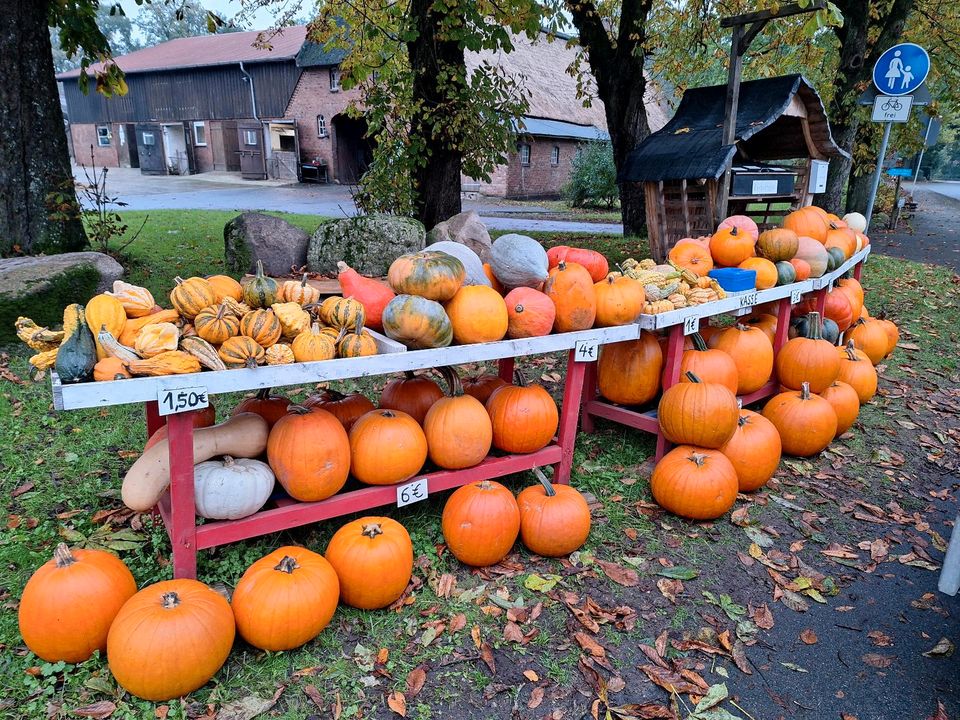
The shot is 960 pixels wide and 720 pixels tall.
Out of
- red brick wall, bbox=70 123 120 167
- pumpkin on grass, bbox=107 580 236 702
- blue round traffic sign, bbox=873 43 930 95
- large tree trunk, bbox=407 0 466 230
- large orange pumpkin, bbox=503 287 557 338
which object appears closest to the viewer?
pumpkin on grass, bbox=107 580 236 702

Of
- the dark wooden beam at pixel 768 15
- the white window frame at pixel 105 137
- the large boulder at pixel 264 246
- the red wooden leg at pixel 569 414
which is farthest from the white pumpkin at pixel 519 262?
the white window frame at pixel 105 137

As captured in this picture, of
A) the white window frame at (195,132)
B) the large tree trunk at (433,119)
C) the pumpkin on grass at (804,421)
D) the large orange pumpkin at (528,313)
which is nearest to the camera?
the large orange pumpkin at (528,313)

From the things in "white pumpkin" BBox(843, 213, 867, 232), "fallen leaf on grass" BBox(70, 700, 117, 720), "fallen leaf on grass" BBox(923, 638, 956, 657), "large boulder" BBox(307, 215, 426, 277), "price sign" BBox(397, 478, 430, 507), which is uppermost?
Answer: "white pumpkin" BBox(843, 213, 867, 232)

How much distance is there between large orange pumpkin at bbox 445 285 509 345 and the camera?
312 centimetres

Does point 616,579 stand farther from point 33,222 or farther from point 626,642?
point 33,222

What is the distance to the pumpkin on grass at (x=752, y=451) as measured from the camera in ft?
12.7

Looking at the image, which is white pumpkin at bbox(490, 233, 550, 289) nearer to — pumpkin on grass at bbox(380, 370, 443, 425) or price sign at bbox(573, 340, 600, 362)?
price sign at bbox(573, 340, 600, 362)

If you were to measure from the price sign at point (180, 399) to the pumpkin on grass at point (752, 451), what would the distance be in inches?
117

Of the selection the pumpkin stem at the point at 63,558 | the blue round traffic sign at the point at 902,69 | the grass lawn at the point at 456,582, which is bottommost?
the grass lawn at the point at 456,582

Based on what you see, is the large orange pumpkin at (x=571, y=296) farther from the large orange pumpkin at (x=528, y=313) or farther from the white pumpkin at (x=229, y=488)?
the white pumpkin at (x=229, y=488)

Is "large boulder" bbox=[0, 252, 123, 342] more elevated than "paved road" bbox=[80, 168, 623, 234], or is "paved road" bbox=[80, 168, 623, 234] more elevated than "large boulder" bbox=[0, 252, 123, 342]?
"large boulder" bbox=[0, 252, 123, 342]

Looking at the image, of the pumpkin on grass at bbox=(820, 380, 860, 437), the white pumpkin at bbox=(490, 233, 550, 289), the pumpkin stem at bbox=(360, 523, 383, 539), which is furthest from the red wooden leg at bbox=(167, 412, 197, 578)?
the pumpkin on grass at bbox=(820, 380, 860, 437)

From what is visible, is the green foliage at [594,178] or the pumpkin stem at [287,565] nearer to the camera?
the pumpkin stem at [287,565]

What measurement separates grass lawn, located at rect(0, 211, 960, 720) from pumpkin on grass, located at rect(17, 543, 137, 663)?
9cm
